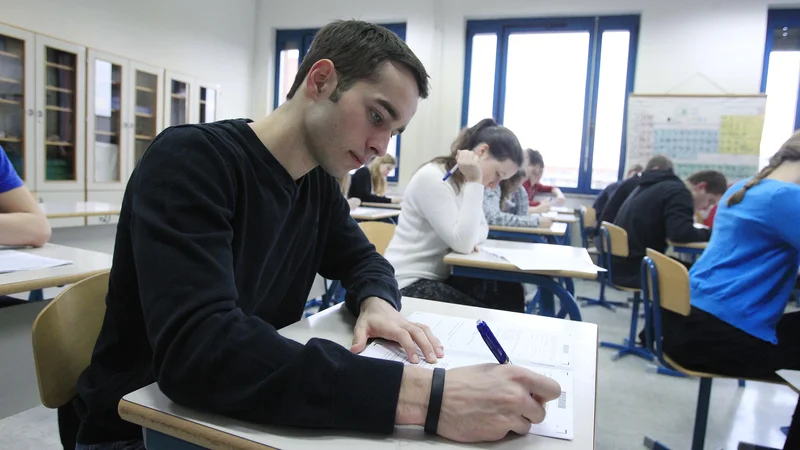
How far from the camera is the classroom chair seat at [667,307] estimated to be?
1.65m

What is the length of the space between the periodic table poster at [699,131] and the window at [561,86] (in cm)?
24

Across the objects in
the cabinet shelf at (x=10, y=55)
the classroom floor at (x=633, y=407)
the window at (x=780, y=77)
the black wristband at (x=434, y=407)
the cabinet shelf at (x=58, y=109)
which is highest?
the window at (x=780, y=77)

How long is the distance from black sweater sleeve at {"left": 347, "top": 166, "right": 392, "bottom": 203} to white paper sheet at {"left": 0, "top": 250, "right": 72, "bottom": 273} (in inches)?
171

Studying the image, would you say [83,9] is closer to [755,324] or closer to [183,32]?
[183,32]

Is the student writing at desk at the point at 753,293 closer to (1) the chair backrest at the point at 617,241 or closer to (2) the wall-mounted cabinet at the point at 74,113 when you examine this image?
(1) the chair backrest at the point at 617,241

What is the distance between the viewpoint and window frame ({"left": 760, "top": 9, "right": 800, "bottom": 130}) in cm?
563

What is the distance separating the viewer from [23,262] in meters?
1.43

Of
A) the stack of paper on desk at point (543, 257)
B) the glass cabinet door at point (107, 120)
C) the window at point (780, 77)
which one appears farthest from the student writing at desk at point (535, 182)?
the glass cabinet door at point (107, 120)

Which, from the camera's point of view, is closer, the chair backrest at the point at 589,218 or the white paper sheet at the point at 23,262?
the white paper sheet at the point at 23,262

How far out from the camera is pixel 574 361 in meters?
0.85

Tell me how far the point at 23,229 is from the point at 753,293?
2.37 meters

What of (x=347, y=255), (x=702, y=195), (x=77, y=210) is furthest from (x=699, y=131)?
(x=77, y=210)

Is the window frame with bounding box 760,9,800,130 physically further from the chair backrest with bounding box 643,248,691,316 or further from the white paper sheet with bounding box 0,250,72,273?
the white paper sheet with bounding box 0,250,72,273

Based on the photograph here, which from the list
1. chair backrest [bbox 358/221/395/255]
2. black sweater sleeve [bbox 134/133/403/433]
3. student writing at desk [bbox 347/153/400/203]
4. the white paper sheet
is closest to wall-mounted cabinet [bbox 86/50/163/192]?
student writing at desk [bbox 347/153/400/203]
